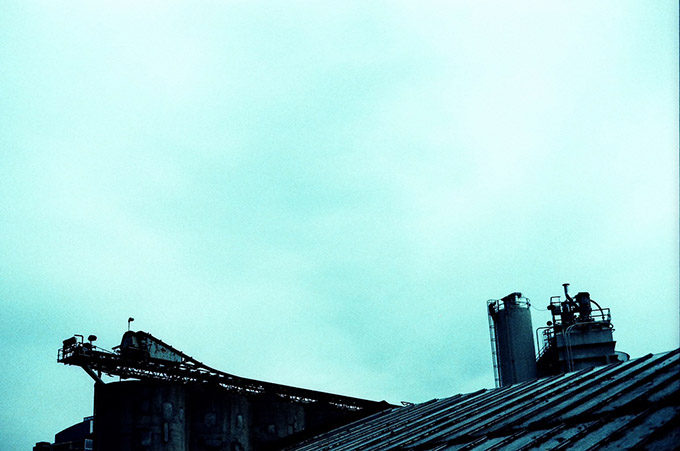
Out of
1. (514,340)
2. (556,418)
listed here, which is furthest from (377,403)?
(556,418)

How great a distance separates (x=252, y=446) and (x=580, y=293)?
20266mm

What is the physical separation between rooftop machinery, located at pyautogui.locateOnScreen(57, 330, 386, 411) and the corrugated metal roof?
20011 mm

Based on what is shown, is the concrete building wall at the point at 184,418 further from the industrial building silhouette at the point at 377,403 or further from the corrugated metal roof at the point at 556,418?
the corrugated metal roof at the point at 556,418

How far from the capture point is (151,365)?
136 feet

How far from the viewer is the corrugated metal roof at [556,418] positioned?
10626mm

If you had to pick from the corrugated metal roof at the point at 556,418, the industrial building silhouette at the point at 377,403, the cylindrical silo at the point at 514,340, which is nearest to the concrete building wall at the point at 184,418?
the industrial building silhouette at the point at 377,403

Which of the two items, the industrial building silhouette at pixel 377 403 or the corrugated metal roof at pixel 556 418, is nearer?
the corrugated metal roof at pixel 556 418

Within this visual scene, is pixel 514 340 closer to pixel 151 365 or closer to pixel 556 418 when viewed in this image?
pixel 151 365

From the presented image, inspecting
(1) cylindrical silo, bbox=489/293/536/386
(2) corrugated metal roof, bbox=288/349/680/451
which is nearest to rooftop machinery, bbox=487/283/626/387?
(1) cylindrical silo, bbox=489/293/536/386

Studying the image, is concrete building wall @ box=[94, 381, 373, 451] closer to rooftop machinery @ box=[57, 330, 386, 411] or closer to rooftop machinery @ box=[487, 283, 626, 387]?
rooftop machinery @ box=[57, 330, 386, 411]

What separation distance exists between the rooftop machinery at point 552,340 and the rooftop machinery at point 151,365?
8.24 metres

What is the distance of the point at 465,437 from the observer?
14.7 metres

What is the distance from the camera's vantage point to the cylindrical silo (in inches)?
1612

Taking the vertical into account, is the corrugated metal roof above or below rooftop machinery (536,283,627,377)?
below
